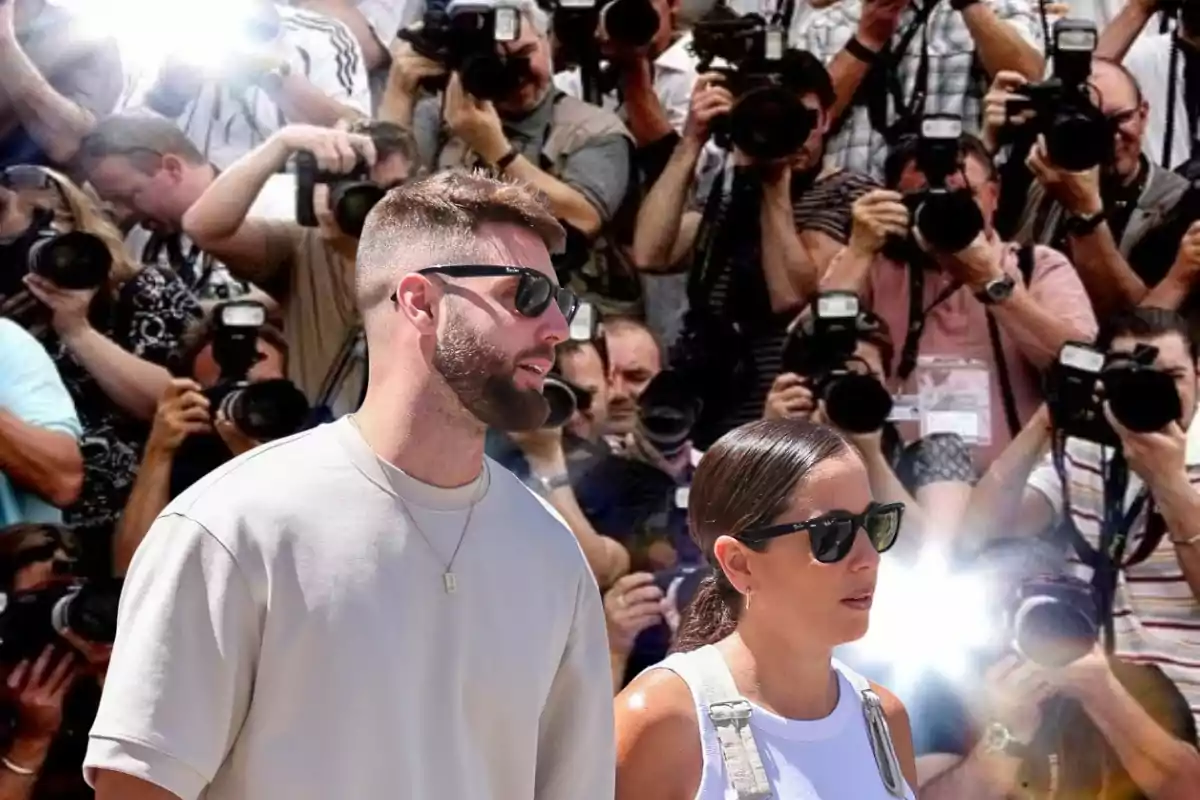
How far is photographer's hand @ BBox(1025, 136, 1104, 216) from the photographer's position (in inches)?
135

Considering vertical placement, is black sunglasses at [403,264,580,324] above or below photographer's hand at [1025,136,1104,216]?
above

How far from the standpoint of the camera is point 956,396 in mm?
3371

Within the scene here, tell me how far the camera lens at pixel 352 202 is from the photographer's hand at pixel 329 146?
6 cm

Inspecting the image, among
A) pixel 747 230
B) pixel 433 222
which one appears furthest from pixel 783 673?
pixel 747 230

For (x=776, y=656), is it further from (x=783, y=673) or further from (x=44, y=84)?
(x=44, y=84)

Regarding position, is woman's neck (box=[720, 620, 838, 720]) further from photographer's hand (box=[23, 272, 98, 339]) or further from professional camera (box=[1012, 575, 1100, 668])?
photographer's hand (box=[23, 272, 98, 339])

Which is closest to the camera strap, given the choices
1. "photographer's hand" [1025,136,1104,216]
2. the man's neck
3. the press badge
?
"photographer's hand" [1025,136,1104,216]

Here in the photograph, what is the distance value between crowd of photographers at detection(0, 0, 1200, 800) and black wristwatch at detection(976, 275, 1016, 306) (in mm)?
13

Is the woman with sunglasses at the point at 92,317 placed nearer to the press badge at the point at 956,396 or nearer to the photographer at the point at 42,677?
the photographer at the point at 42,677

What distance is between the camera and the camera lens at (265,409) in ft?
10.1

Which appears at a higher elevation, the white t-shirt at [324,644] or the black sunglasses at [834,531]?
the white t-shirt at [324,644]

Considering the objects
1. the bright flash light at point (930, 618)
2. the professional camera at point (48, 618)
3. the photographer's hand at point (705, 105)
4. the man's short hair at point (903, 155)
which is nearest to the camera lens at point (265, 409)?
the professional camera at point (48, 618)

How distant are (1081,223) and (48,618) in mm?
2517

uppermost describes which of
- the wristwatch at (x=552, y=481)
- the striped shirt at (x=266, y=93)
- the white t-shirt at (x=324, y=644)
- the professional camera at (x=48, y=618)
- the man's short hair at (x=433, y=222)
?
the man's short hair at (x=433, y=222)
